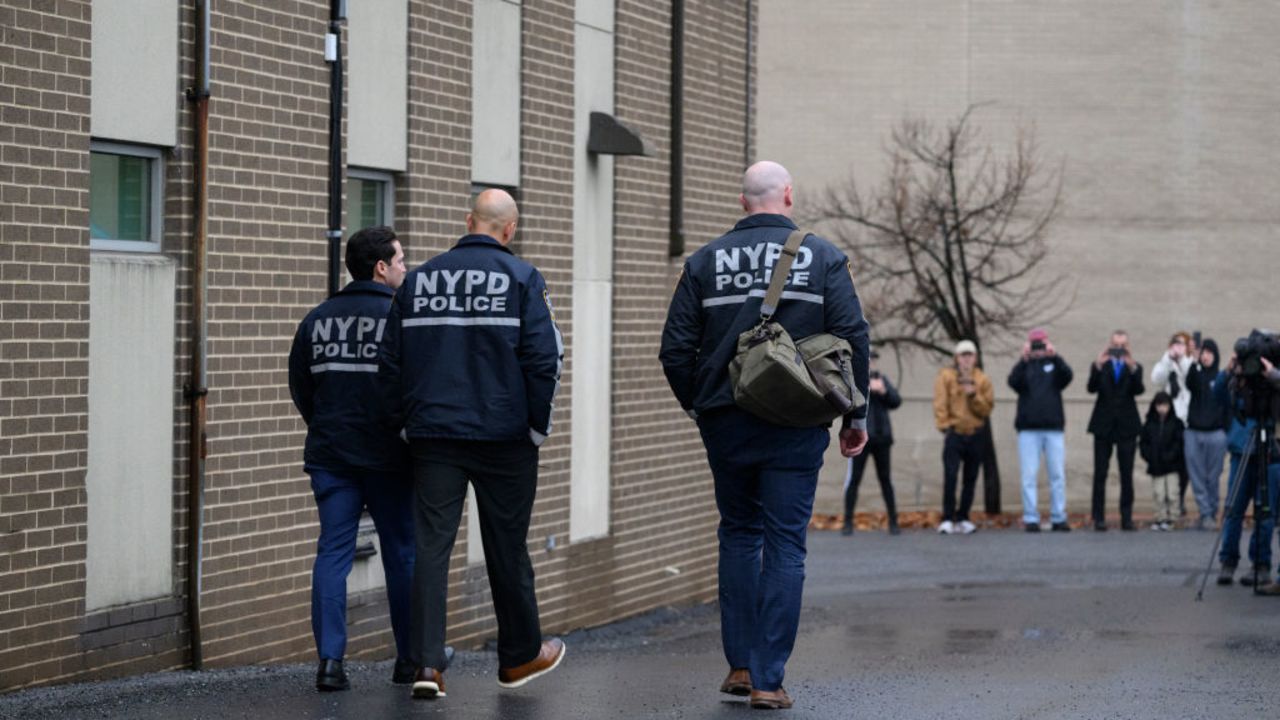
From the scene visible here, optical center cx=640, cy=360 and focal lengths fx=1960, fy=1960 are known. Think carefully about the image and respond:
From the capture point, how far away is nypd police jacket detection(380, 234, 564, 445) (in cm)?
729

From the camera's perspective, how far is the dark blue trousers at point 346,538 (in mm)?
7773

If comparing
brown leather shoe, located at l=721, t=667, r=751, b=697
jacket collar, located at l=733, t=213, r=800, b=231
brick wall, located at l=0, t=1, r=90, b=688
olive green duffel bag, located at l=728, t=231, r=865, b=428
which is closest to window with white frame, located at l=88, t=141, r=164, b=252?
brick wall, located at l=0, t=1, r=90, b=688

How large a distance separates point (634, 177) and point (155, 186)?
5.29 metres

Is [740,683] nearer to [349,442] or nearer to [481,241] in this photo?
[349,442]

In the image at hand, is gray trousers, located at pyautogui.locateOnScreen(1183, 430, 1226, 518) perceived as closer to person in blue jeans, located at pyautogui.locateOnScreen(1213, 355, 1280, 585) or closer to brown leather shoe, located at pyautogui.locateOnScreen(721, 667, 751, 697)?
person in blue jeans, located at pyautogui.locateOnScreen(1213, 355, 1280, 585)

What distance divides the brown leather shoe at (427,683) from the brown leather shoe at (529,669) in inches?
10.3

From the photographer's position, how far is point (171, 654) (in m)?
8.68

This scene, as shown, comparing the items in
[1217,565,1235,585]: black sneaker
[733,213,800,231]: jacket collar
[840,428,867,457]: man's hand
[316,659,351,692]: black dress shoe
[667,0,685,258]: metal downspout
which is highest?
[667,0,685,258]: metal downspout

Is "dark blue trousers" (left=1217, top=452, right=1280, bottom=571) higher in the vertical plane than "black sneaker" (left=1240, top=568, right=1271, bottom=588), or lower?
higher

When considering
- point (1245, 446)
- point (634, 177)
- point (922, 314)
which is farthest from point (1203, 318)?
point (634, 177)

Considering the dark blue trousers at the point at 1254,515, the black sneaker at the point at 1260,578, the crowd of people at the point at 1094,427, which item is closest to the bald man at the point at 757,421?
the dark blue trousers at the point at 1254,515

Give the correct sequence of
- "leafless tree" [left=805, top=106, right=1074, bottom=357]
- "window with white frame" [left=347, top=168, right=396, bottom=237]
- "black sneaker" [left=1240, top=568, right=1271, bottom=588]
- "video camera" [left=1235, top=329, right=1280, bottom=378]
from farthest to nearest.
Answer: "leafless tree" [left=805, top=106, right=1074, bottom=357]
"black sneaker" [left=1240, top=568, right=1271, bottom=588]
"video camera" [left=1235, top=329, right=1280, bottom=378]
"window with white frame" [left=347, top=168, right=396, bottom=237]

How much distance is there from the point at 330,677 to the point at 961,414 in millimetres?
13568

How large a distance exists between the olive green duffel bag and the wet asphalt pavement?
3.82 feet
